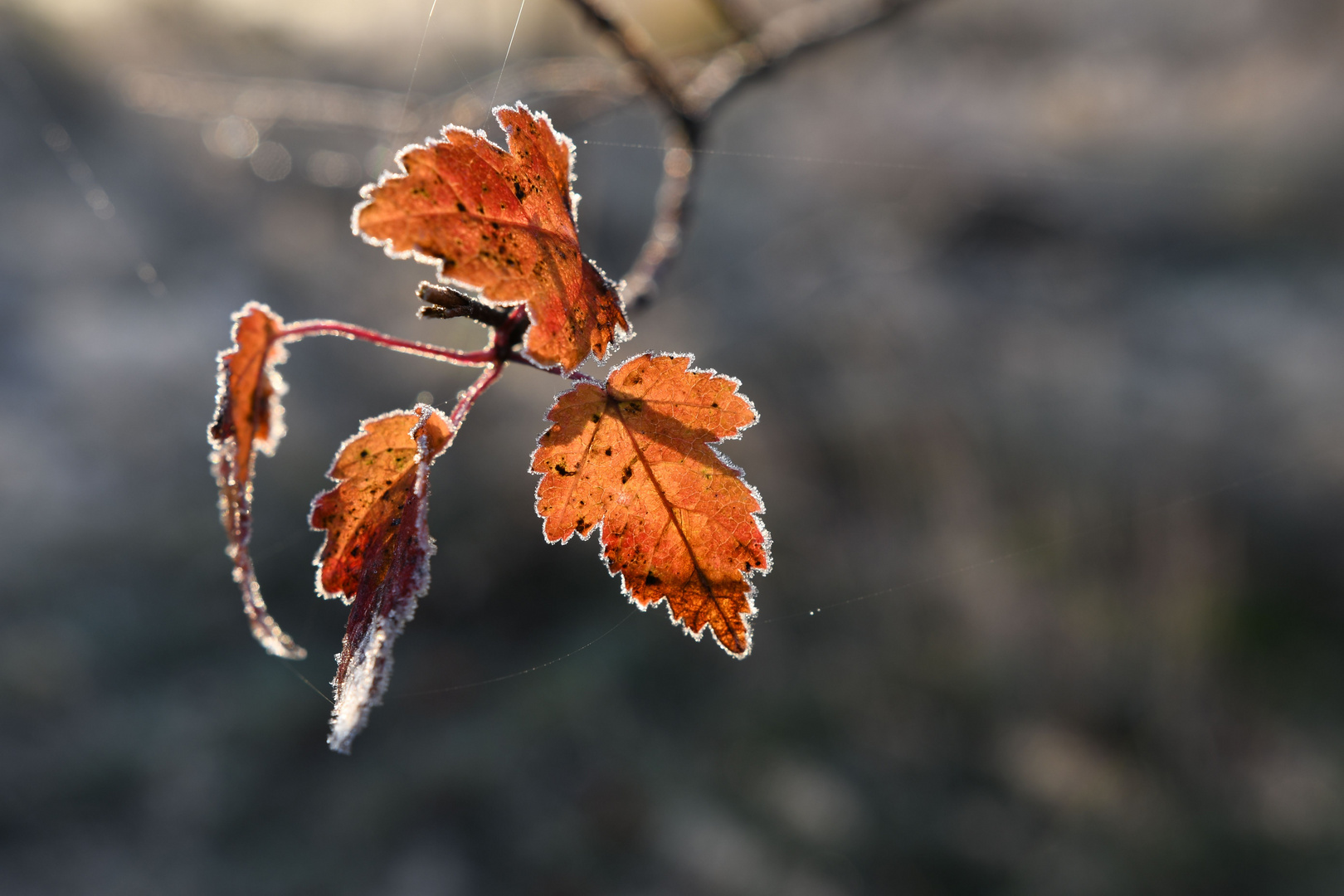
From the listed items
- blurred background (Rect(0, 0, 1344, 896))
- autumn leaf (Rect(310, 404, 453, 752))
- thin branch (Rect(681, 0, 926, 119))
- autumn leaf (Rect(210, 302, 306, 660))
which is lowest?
blurred background (Rect(0, 0, 1344, 896))

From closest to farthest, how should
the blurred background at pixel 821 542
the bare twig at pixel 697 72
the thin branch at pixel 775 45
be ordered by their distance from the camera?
the bare twig at pixel 697 72 < the thin branch at pixel 775 45 < the blurred background at pixel 821 542

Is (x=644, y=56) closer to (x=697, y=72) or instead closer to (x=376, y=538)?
(x=697, y=72)

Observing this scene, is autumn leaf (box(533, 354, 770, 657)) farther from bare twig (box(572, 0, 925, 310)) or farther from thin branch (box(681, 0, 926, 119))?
thin branch (box(681, 0, 926, 119))

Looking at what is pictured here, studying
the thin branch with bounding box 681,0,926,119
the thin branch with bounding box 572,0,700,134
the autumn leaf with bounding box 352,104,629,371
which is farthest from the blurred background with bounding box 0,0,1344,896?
the autumn leaf with bounding box 352,104,629,371

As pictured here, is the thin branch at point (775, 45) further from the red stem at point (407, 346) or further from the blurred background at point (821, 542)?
the red stem at point (407, 346)

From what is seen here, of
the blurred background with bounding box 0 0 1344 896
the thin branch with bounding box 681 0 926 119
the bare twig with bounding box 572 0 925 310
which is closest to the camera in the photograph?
the bare twig with bounding box 572 0 925 310

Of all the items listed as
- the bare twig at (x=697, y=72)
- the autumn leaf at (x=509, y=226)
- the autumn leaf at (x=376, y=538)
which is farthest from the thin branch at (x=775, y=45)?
the autumn leaf at (x=376, y=538)
